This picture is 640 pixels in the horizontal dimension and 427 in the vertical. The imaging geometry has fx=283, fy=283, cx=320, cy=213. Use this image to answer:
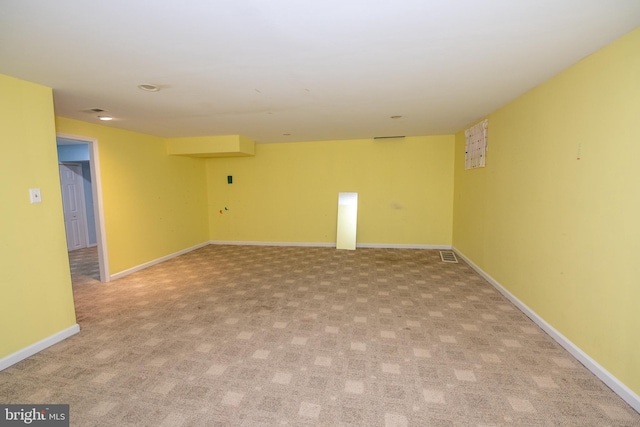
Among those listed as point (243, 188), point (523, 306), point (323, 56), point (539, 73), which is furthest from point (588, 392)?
point (243, 188)

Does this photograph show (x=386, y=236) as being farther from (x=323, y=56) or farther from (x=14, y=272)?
(x=14, y=272)

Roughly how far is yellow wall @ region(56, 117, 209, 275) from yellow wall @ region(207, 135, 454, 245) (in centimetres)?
79

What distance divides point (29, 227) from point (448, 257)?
5403mm

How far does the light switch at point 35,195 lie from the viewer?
2.34 metres

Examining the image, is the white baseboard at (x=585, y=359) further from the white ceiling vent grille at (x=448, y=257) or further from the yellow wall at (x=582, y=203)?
the white ceiling vent grille at (x=448, y=257)

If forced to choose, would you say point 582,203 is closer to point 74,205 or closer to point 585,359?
point 585,359

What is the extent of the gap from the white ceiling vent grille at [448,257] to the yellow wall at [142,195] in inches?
194

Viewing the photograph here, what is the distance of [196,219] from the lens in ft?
19.7

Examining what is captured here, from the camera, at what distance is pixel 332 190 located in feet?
19.4

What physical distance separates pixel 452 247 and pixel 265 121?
4.22 meters

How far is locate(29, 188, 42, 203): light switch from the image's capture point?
7.67ft

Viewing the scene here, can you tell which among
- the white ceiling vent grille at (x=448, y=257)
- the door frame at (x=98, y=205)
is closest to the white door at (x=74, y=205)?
the door frame at (x=98, y=205)

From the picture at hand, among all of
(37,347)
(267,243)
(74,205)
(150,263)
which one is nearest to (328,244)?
(267,243)

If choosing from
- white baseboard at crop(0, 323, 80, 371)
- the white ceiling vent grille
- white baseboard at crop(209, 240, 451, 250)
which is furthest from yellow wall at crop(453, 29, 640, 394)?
white baseboard at crop(0, 323, 80, 371)
